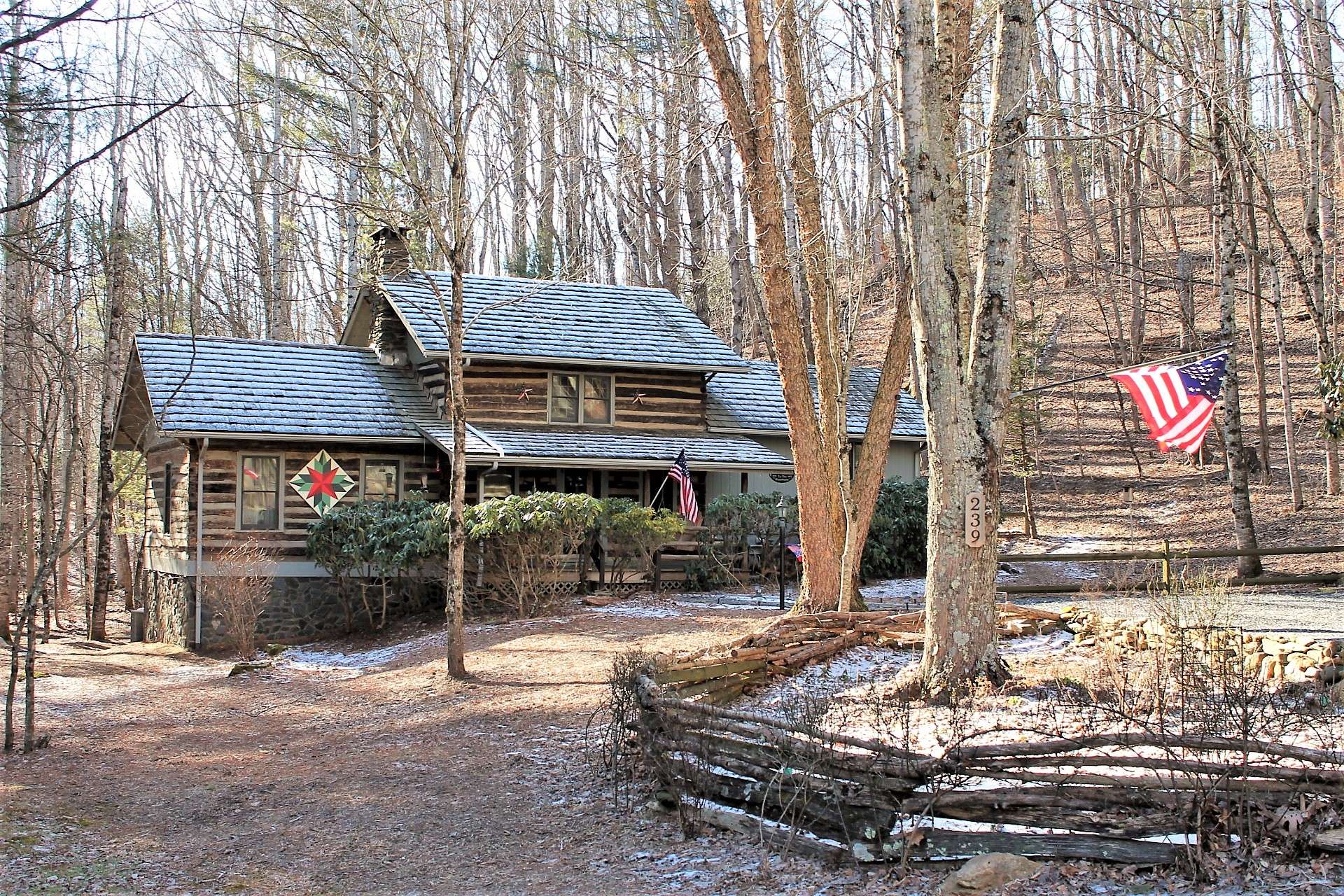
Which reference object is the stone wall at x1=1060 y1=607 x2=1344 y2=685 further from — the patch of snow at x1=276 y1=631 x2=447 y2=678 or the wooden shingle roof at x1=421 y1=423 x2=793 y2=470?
the wooden shingle roof at x1=421 y1=423 x2=793 y2=470

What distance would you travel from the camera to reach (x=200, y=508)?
64.3 ft

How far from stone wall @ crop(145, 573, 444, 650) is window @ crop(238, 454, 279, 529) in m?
1.12

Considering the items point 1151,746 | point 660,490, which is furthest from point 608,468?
point 1151,746

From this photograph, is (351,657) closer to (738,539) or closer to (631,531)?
(631,531)

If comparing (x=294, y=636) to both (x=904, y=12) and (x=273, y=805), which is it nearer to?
(x=273, y=805)

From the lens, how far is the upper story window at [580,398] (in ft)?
75.9

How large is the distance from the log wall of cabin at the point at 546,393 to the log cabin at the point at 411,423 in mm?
→ 33

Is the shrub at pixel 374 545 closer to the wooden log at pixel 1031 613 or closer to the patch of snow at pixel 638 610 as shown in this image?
the patch of snow at pixel 638 610

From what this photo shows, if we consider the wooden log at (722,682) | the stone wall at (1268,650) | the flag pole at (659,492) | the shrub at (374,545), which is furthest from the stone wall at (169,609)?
the stone wall at (1268,650)

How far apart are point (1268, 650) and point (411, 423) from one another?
15.4 m

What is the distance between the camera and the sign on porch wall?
67.4 ft

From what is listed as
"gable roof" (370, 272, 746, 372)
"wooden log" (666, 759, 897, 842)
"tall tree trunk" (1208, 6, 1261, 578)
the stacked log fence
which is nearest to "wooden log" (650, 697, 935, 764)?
the stacked log fence

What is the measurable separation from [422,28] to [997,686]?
908cm

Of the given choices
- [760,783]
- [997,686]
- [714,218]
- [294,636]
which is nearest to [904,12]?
[997,686]
